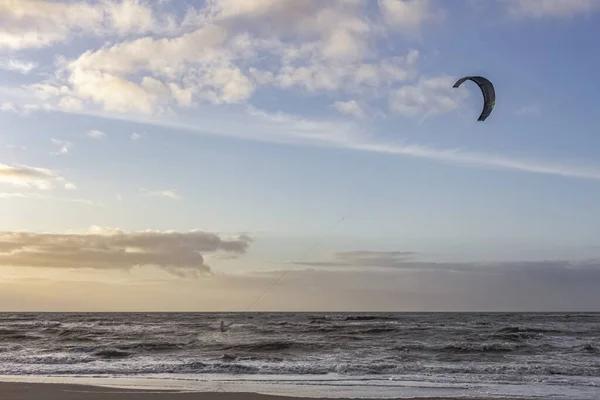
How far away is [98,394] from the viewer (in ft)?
42.7

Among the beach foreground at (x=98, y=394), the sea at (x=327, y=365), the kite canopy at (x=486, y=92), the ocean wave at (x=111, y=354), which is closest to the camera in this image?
the beach foreground at (x=98, y=394)

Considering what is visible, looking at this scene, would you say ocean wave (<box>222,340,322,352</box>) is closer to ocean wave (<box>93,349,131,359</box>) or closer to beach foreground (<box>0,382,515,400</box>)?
ocean wave (<box>93,349,131,359</box>)

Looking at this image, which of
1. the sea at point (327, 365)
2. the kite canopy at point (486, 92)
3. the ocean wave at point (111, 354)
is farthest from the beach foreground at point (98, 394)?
the kite canopy at point (486, 92)

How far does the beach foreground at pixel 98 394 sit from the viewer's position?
12656mm

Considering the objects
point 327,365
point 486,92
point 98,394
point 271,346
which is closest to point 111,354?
point 271,346

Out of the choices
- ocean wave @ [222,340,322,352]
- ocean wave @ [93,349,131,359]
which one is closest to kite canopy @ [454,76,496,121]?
ocean wave @ [222,340,322,352]

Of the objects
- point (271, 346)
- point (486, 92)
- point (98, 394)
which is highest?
point (486, 92)

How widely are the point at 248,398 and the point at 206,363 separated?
23.3 feet

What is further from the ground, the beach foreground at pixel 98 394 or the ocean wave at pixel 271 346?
the beach foreground at pixel 98 394

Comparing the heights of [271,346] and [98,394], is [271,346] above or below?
below

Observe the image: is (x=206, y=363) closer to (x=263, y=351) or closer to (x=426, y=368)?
(x=263, y=351)

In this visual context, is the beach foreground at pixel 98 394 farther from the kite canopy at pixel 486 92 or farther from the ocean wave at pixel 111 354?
the kite canopy at pixel 486 92

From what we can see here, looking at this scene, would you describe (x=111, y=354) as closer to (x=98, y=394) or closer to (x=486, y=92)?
(x=98, y=394)

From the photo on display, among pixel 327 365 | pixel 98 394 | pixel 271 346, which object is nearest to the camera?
pixel 98 394
